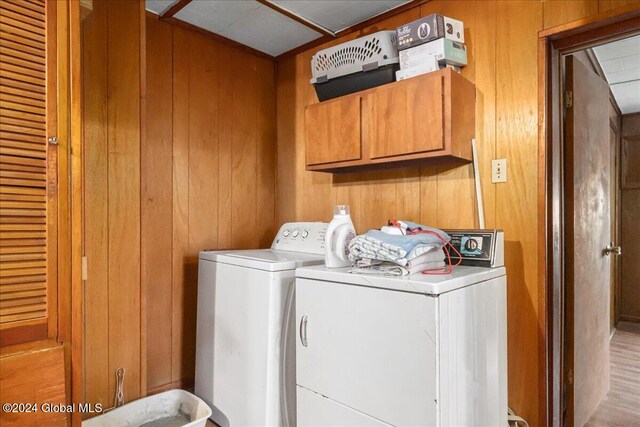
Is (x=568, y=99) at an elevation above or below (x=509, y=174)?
above

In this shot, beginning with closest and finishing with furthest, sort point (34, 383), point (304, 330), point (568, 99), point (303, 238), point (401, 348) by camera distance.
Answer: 1. point (34, 383)
2. point (401, 348)
3. point (304, 330)
4. point (568, 99)
5. point (303, 238)

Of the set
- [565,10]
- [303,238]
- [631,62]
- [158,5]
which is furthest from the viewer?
[631,62]

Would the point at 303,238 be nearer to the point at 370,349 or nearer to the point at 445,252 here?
the point at 445,252

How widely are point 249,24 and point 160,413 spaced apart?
2294mm

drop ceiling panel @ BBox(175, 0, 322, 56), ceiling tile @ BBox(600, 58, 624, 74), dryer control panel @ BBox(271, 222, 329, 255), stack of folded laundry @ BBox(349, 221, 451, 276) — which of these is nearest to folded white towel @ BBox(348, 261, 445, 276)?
stack of folded laundry @ BBox(349, 221, 451, 276)

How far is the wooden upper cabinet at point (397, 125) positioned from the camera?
1781mm

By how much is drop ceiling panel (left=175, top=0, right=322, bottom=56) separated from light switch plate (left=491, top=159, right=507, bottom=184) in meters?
1.43

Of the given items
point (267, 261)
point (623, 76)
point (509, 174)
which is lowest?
point (267, 261)

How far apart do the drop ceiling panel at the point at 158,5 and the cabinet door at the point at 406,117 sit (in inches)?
49.1

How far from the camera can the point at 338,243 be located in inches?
65.9

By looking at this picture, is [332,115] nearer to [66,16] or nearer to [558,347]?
[66,16]

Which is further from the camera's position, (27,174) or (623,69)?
(623,69)

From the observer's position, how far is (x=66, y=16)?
1.12 metres

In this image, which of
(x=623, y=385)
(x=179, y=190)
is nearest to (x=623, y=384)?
(x=623, y=385)
